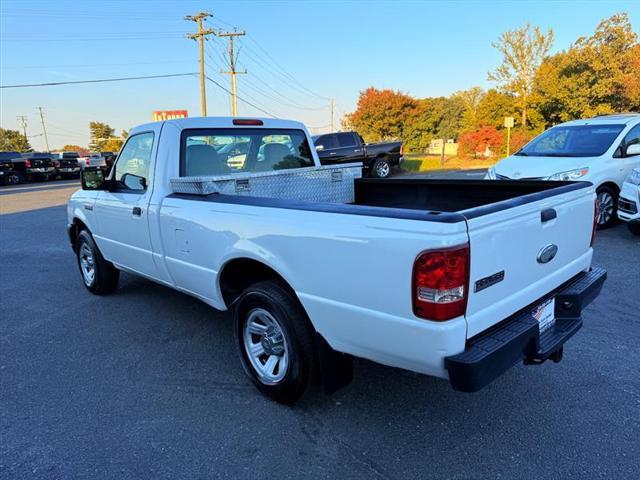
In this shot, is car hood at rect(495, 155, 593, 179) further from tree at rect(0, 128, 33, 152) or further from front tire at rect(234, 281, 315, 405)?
tree at rect(0, 128, 33, 152)

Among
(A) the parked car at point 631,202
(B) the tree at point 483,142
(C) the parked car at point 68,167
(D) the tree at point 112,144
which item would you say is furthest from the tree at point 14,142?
(A) the parked car at point 631,202

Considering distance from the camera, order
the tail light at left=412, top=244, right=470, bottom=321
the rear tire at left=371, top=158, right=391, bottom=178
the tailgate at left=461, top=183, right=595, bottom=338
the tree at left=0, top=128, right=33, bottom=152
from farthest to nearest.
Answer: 1. the tree at left=0, top=128, right=33, bottom=152
2. the rear tire at left=371, top=158, right=391, bottom=178
3. the tailgate at left=461, top=183, right=595, bottom=338
4. the tail light at left=412, top=244, right=470, bottom=321

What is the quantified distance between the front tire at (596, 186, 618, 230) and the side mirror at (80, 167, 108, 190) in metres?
7.42

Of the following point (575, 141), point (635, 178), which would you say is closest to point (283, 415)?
point (635, 178)

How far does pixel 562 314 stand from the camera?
9.36 feet

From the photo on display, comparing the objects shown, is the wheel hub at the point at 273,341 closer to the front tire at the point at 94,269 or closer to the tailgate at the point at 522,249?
the tailgate at the point at 522,249

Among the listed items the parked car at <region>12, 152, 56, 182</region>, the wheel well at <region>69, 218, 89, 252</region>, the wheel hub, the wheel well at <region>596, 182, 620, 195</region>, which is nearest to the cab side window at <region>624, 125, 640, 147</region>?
the wheel well at <region>596, 182, 620, 195</region>

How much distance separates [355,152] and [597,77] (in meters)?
19.0

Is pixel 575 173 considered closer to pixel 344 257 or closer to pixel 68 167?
pixel 344 257

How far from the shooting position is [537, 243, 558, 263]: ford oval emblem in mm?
2582

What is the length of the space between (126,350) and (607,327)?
418 centimetres

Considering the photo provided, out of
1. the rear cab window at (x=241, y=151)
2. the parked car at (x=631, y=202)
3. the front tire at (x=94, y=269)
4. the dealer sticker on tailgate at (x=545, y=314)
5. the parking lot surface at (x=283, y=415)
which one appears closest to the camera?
the parking lot surface at (x=283, y=415)

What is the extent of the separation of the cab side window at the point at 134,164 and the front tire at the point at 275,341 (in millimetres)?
1674

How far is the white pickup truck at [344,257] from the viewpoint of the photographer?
212 cm
